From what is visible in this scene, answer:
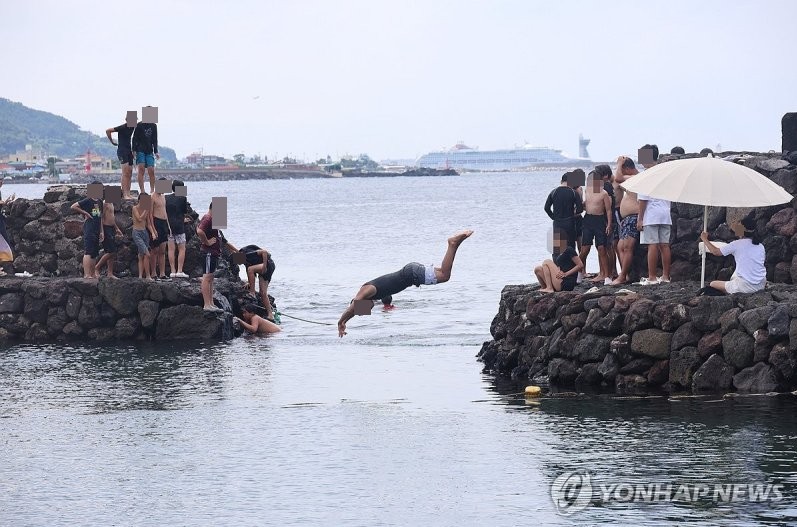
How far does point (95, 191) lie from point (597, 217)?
9.32m

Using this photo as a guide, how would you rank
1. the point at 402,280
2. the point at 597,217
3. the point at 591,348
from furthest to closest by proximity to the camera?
the point at 597,217, the point at 402,280, the point at 591,348

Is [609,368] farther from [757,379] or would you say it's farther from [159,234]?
[159,234]

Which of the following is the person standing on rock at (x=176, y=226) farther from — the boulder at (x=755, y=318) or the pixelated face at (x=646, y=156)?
the boulder at (x=755, y=318)

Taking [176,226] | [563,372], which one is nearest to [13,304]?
[176,226]

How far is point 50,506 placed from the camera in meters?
11.9

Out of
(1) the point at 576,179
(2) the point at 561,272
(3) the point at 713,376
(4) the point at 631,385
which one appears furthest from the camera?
(1) the point at 576,179

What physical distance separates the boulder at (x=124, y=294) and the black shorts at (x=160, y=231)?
1126 millimetres

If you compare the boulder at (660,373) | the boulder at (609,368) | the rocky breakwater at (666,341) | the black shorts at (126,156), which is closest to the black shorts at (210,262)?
the black shorts at (126,156)

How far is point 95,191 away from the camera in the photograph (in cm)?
2362

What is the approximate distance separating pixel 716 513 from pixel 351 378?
847 centimetres

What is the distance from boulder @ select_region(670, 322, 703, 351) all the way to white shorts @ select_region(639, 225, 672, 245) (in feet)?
9.92

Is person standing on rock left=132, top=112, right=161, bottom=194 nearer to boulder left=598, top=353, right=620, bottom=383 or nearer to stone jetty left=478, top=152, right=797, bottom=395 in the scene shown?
stone jetty left=478, top=152, right=797, bottom=395

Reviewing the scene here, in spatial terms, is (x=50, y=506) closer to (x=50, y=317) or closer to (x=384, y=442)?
(x=384, y=442)

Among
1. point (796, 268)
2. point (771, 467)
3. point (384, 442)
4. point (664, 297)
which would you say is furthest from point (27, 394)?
point (796, 268)
